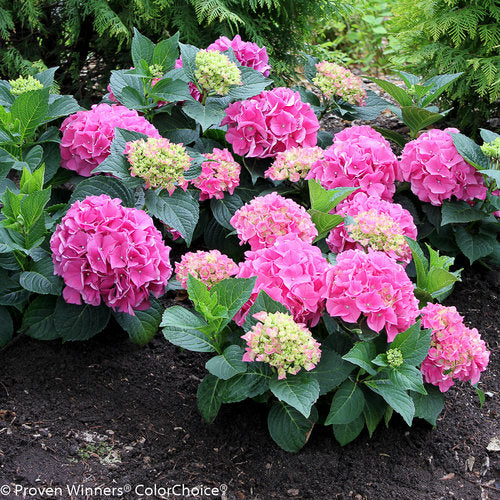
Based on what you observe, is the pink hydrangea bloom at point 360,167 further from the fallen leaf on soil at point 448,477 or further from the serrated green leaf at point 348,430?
the fallen leaf on soil at point 448,477

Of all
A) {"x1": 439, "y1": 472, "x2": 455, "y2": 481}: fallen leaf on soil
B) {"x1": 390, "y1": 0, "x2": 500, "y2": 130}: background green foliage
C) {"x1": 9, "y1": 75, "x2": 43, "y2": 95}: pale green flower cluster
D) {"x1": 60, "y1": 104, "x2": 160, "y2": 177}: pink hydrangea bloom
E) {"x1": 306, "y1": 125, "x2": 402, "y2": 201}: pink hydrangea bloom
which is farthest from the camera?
{"x1": 390, "y1": 0, "x2": 500, "y2": 130}: background green foliage

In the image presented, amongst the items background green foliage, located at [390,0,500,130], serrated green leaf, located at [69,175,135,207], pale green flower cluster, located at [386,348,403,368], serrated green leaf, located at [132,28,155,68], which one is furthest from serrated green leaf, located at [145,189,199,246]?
background green foliage, located at [390,0,500,130]

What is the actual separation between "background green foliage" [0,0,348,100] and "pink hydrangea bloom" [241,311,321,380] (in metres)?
2.43

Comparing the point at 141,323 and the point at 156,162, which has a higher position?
the point at 156,162

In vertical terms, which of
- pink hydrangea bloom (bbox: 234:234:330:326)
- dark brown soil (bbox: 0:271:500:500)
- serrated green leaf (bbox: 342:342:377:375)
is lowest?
dark brown soil (bbox: 0:271:500:500)

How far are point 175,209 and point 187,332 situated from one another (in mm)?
626

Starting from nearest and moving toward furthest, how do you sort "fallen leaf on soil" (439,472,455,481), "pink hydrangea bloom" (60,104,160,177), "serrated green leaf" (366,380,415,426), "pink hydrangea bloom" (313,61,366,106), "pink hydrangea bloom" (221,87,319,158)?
"serrated green leaf" (366,380,415,426) < "fallen leaf on soil" (439,472,455,481) < "pink hydrangea bloom" (60,104,160,177) < "pink hydrangea bloom" (221,87,319,158) < "pink hydrangea bloom" (313,61,366,106)

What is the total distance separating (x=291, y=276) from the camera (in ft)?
6.93

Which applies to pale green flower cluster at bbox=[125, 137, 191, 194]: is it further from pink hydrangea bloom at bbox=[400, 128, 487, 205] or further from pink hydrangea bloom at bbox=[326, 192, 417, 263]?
pink hydrangea bloom at bbox=[400, 128, 487, 205]

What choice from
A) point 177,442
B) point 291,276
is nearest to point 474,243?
point 291,276

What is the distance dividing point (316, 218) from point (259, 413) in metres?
0.78

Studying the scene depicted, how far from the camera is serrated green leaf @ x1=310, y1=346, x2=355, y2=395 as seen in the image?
2092 mm

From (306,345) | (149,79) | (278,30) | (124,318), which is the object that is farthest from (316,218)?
(278,30)

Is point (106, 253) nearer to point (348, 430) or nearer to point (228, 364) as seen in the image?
point (228, 364)
